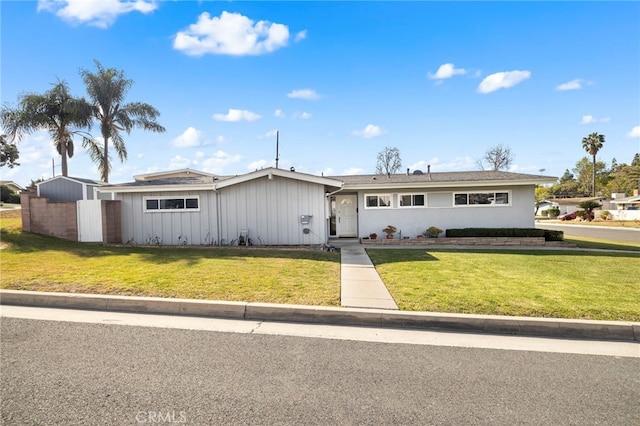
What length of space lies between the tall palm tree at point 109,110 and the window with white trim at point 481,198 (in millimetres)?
20901

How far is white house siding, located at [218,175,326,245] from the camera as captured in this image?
12.5 m

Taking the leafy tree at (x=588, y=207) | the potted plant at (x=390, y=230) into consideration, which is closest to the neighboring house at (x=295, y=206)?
the potted plant at (x=390, y=230)

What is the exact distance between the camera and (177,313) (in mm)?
5219

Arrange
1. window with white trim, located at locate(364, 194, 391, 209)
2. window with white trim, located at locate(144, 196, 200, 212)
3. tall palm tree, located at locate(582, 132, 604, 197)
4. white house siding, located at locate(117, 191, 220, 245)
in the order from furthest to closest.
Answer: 1. tall palm tree, located at locate(582, 132, 604, 197)
2. window with white trim, located at locate(364, 194, 391, 209)
3. window with white trim, located at locate(144, 196, 200, 212)
4. white house siding, located at locate(117, 191, 220, 245)

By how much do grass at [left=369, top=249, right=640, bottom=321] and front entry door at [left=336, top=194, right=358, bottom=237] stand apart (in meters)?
4.94

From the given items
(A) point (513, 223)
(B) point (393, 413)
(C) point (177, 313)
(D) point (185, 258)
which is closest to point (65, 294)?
(C) point (177, 313)

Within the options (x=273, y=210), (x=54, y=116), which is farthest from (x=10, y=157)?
(x=273, y=210)

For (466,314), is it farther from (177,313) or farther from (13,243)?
(13,243)

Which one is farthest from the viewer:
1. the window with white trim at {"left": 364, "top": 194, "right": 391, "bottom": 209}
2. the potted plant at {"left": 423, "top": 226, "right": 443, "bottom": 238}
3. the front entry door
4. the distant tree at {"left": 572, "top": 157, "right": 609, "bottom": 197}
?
the distant tree at {"left": 572, "top": 157, "right": 609, "bottom": 197}

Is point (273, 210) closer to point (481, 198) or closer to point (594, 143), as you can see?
point (481, 198)

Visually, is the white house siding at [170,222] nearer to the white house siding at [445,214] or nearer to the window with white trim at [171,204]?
the window with white trim at [171,204]

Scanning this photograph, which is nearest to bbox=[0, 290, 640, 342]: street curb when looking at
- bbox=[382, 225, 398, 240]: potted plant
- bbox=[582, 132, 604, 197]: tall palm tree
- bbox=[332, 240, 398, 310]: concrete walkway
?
bbox=[332, 240, 398, 310]: concrete walkway

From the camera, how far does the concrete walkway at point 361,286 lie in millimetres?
5375

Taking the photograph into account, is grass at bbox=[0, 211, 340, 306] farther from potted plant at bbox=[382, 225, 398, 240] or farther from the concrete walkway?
potted plant at bbox=[382, 225, 398, 240]
